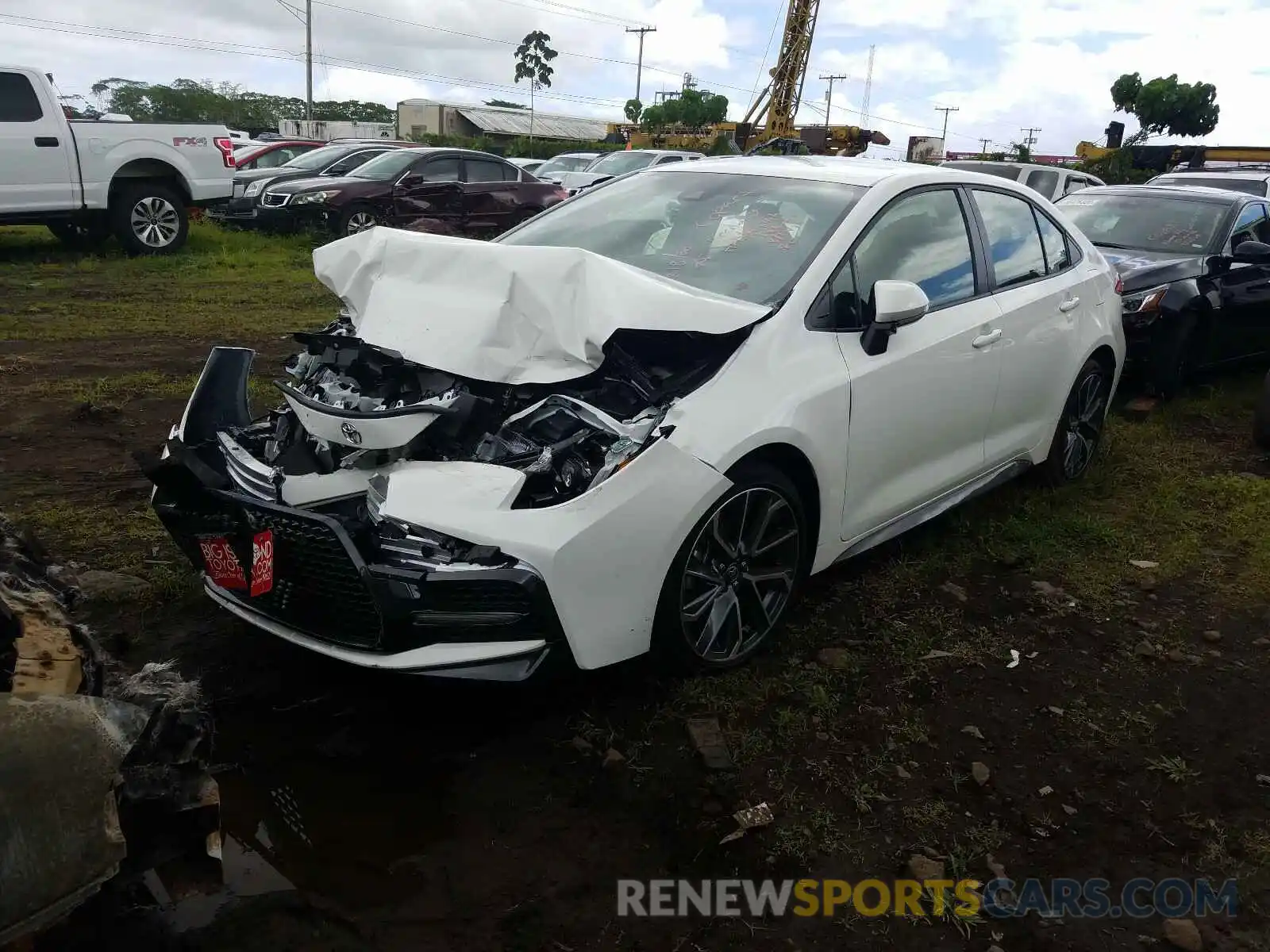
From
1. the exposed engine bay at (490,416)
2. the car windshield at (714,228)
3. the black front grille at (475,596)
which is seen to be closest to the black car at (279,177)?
the car windshield at (714,228)

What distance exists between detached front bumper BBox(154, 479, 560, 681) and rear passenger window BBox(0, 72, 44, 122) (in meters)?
10.5

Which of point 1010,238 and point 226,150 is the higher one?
point 226,150

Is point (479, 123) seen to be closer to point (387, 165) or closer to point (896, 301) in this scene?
point (387, 165)

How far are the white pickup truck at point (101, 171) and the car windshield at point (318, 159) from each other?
9.98 feet

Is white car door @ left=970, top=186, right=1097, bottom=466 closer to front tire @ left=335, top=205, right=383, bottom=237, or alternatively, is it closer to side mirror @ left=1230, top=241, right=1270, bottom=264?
side mirror @ left=1230, top=241, right=1270, bottom=264

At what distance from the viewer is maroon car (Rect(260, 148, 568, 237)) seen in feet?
44.9

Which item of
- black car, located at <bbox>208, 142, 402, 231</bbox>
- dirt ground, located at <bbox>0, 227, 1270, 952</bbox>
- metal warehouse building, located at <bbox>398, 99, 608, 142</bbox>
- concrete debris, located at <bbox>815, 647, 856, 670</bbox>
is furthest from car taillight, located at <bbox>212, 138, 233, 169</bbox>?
metal warehouse building, located at <bbox>398, 99, 608, 142</bbox>

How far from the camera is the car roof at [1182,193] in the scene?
762 centimetres

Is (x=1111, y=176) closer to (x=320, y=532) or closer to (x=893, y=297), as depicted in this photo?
(x=893, y=297)

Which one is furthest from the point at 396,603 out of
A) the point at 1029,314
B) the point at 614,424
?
the point at 1029,314

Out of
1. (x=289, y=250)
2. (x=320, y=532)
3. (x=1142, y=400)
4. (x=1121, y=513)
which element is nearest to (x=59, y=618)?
(x=320, y=532)

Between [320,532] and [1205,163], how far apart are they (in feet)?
67.7

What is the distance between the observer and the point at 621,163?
705 inches

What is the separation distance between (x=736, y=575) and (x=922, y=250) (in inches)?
65.8
